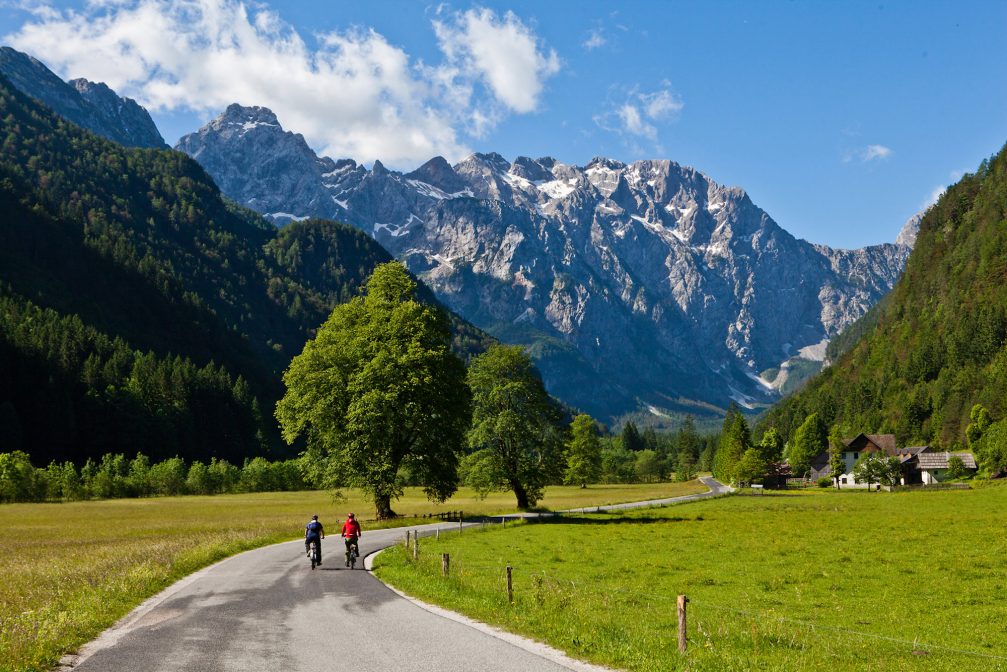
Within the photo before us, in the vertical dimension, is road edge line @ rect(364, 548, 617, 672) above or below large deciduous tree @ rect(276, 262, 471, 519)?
below

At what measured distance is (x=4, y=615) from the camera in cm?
2111

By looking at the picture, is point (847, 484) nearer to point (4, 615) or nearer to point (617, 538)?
point (617, 538)

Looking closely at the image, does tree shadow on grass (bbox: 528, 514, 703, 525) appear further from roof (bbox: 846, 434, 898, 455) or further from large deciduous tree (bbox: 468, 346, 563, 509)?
roof (bbox: 846, 434, 898, 455)

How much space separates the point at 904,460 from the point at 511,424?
123 metres

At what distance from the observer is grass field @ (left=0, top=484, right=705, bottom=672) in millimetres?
18688

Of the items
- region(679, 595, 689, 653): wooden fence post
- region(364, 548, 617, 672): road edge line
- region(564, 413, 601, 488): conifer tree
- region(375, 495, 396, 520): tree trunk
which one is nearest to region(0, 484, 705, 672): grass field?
region(375, 495, 396, 520): tree trunk

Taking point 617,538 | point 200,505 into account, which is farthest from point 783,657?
point 200,505

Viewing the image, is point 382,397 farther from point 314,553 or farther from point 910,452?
point 910,452

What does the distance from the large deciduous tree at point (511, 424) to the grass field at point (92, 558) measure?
12.6m

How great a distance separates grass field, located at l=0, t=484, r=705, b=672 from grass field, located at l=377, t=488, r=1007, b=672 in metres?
9.39

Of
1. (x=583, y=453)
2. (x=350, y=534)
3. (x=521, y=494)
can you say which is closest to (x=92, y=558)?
(x=350, y=534)

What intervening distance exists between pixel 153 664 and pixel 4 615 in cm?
798

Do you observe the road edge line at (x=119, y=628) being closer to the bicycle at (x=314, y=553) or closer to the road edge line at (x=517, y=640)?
the bicycle at (x=314, y=553)

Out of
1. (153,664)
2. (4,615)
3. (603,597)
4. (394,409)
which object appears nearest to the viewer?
(153,664)
